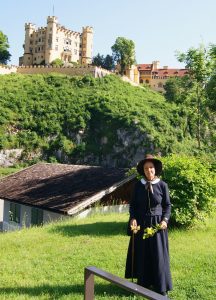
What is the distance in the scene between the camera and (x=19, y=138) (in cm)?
6062

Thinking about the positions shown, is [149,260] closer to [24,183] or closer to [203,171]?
[203,171]

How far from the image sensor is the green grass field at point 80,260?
644 centimetres

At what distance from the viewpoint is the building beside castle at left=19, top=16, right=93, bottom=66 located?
308 ft

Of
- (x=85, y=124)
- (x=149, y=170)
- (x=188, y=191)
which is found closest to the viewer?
(x=149, y=170)

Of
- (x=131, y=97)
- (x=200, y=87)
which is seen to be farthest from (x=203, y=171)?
(x=131, y=97)

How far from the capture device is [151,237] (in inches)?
239

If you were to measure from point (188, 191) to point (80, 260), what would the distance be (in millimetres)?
4177

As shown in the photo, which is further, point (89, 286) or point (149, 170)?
point (149, 170)

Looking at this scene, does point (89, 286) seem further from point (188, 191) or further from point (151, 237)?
point (188, 191)

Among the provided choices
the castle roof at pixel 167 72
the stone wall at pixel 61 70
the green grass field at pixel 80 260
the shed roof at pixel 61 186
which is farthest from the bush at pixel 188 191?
the castle roof at pixel 167 72

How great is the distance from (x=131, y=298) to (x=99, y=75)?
75832mm

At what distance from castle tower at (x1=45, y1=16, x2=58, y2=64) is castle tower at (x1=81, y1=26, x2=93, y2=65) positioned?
9721 mm

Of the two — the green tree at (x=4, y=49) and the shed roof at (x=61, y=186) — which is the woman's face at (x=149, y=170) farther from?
the green tree at (x=4, y=49)

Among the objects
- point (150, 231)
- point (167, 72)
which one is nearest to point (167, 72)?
point (167, 72)
